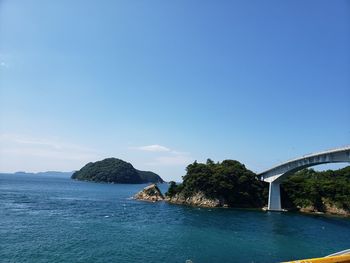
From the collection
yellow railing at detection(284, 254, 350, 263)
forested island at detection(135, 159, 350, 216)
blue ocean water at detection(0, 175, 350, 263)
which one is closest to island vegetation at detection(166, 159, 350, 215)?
forested island at detection(135, 159, 350, 216)

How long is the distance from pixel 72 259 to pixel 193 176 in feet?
173

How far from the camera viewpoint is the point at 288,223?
53156mm

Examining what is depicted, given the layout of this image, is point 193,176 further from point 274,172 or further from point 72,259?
point 72,259

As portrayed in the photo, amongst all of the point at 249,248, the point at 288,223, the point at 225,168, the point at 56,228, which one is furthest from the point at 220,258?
the point at 225,168

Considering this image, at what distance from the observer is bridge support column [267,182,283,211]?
70.8m

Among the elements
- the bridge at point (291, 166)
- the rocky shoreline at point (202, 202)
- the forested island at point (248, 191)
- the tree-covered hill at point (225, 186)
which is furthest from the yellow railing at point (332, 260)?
the tree-covered hill at point (225, 186)

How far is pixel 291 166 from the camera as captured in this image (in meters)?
65.8

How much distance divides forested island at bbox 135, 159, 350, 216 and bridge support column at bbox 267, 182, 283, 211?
13.2 feet

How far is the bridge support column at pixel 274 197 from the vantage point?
70812mm

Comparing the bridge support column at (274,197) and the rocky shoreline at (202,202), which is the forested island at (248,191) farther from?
the bridge support column at (274,197)

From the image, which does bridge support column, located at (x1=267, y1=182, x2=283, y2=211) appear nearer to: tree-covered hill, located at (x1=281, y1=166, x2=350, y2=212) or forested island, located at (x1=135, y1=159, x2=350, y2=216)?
forested island, located at (x1=135, y1=159, x2=350, y2=216)

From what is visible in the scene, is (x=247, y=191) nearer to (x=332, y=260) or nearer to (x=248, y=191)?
(x=248, y=191)

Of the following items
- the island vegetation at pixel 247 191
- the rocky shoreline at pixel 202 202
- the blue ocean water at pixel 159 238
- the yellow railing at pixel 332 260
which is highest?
the island vegetation at pixel 247 191

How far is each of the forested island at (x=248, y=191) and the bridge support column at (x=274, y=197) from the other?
402 centimetres
